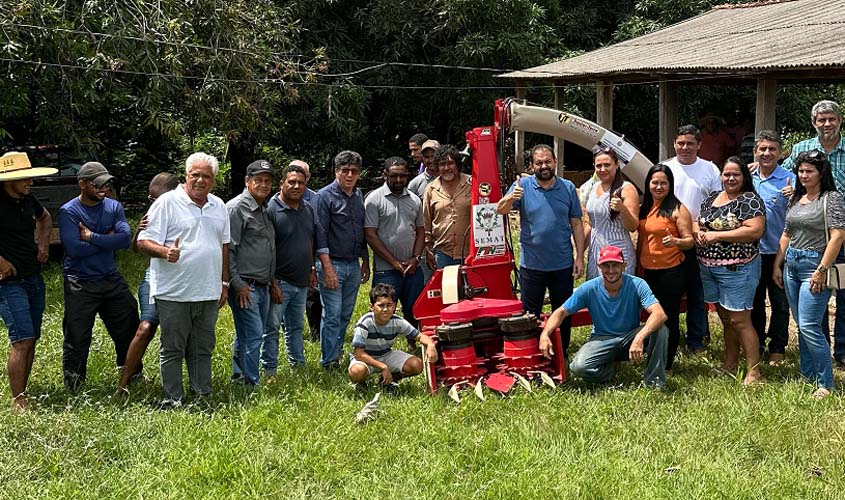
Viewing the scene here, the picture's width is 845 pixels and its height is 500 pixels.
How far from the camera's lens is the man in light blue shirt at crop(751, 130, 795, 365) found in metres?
6.52

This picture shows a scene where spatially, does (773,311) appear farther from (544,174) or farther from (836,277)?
(544,174)

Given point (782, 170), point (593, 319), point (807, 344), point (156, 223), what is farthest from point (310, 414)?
point (782, 170)

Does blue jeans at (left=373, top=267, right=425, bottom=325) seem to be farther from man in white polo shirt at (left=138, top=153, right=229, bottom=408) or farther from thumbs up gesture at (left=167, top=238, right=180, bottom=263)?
thumbs up gesture at (left=167, top=238, right=180, bottom=263)

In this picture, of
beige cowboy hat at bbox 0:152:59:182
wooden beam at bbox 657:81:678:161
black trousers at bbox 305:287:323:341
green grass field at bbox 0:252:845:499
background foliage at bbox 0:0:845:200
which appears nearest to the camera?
green grass field at bbox 0:252:845:499

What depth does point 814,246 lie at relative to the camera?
5891 mm

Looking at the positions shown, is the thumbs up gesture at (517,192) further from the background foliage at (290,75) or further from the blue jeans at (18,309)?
the background foliage at (290,75)

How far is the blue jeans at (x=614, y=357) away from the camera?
6127mm

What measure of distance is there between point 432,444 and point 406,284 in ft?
7.95

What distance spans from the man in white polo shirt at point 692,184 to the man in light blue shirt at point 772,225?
365 millimetres

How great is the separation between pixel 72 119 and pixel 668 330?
8.94 meters

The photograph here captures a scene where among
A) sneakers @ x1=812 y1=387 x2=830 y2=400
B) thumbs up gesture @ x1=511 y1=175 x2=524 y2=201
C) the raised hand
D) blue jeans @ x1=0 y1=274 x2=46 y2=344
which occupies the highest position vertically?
thumbs up gesture @ x1=511 y1=175 x2=524 y2=201

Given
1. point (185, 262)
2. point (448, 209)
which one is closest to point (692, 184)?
point (448, 209)

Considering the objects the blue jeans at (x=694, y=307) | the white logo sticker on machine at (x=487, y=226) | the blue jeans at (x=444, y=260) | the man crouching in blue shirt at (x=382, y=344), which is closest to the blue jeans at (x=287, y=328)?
the man crouching in blue shirt at (x=382, y=344)

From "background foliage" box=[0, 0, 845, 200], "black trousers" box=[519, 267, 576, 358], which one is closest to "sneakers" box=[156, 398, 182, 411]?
"black trousers" box=[519, 267, 576, 358]
